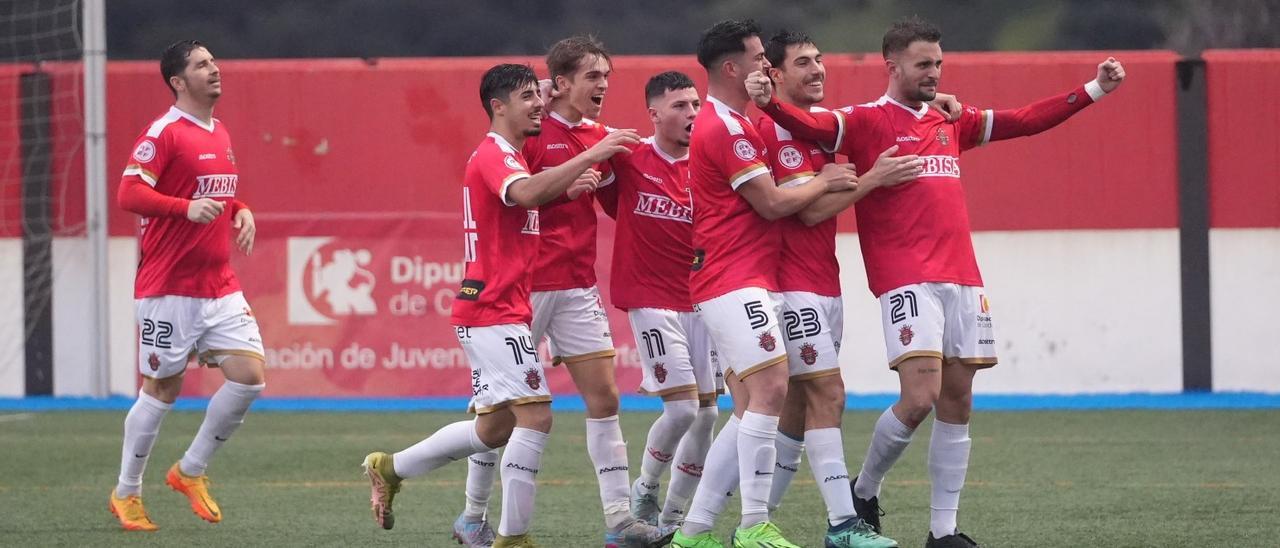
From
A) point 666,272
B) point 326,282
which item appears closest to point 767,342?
point 666,272

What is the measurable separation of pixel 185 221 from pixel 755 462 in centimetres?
298

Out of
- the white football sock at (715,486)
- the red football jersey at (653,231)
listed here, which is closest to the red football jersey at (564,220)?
the red football jersey at (653,231)

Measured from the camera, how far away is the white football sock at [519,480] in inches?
231

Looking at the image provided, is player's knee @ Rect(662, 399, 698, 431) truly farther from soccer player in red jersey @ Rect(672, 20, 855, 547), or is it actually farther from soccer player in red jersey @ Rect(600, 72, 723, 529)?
soccer player in red jersey @ Rect(672, 20, 855, 547)

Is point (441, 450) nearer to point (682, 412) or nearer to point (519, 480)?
point (519, 480)

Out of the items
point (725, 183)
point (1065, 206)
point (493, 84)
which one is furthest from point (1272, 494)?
point (1065, 206)

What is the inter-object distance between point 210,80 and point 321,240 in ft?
18.8

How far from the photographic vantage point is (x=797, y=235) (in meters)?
6.00

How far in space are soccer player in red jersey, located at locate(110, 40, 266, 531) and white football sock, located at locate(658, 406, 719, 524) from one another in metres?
1.94

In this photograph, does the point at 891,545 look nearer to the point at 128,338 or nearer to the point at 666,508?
the point at 666,508

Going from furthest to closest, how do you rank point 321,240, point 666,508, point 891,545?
point 321,240, point 666,508, point 891,545

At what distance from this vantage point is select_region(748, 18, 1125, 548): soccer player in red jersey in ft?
19.5

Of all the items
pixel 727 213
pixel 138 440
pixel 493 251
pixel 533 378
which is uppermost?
pixel 727 213

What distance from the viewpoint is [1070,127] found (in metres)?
13.1
